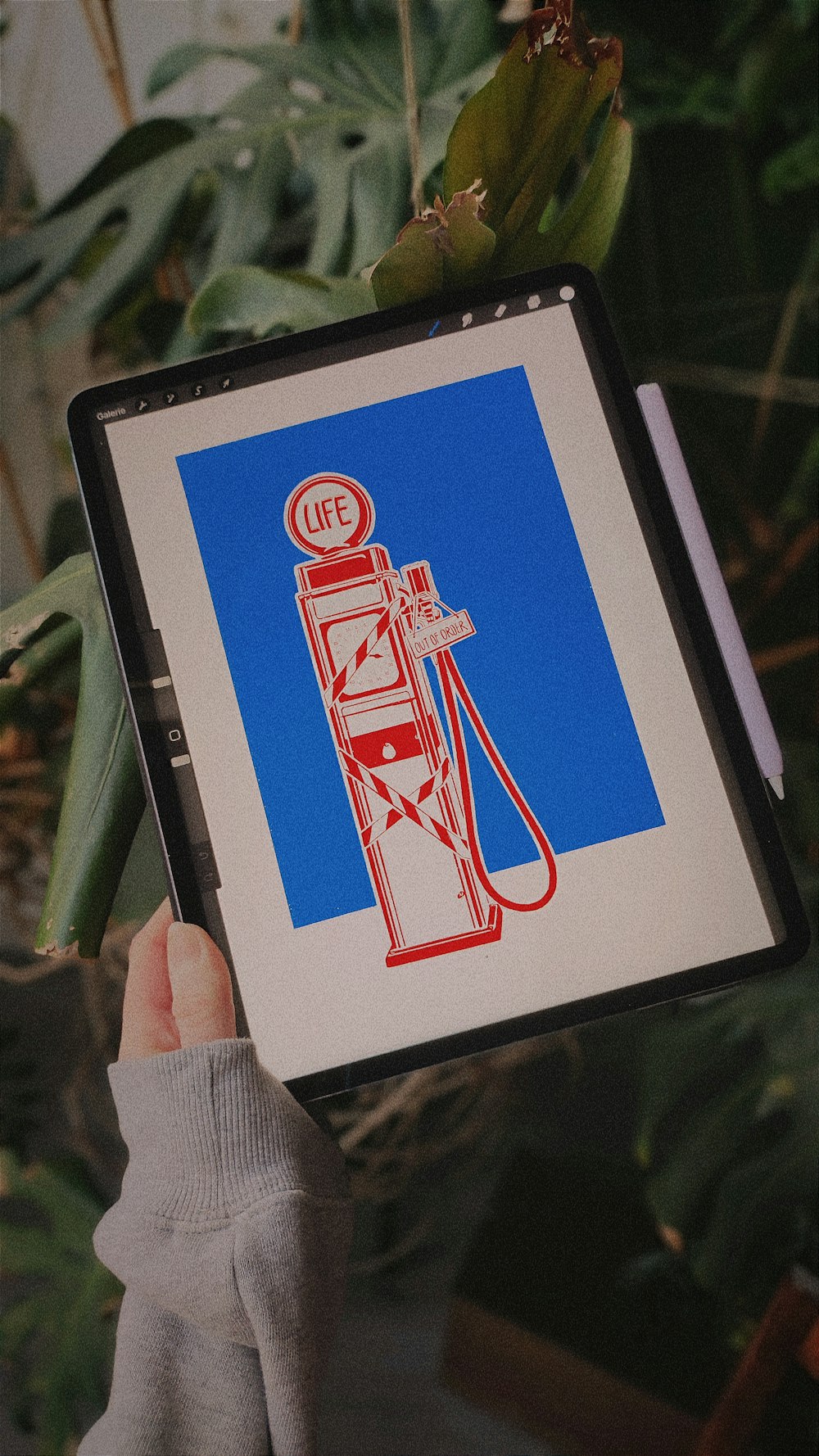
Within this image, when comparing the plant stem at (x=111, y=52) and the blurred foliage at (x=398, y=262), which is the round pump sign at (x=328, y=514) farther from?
the plant stem at (x=111, y=52)

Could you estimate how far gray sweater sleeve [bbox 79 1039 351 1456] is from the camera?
1.51 ft

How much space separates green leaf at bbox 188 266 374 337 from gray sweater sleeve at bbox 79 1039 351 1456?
43 centimetres

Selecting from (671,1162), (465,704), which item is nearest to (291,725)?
(465,704)

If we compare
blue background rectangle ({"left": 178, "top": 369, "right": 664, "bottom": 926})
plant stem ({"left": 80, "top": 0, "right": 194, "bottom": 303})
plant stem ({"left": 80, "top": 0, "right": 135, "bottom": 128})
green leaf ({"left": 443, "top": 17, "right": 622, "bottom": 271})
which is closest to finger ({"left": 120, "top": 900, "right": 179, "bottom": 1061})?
blue background rectangle ({"left": 178, "top": 369, "right": 664, "bottom": 926})

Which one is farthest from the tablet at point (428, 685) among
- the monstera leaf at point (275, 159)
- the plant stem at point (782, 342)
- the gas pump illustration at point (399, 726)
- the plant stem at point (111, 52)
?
the plant stem at point (782, 342)

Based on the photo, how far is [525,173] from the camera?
1.85ft

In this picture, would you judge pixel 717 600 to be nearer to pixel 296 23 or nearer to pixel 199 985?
pixel 199 985

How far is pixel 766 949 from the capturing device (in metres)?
0.48

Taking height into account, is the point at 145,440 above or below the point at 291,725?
above

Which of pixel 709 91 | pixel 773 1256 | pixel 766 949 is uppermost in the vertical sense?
pixel 709 91

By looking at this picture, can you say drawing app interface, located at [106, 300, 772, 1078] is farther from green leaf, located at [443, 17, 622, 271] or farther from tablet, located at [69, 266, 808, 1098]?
green leaf, located at [443, 17, 622, 271]

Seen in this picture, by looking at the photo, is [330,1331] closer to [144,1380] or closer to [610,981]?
[144,1380]

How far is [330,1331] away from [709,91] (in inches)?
48.6

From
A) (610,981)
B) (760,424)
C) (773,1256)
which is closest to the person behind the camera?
(610,981)
